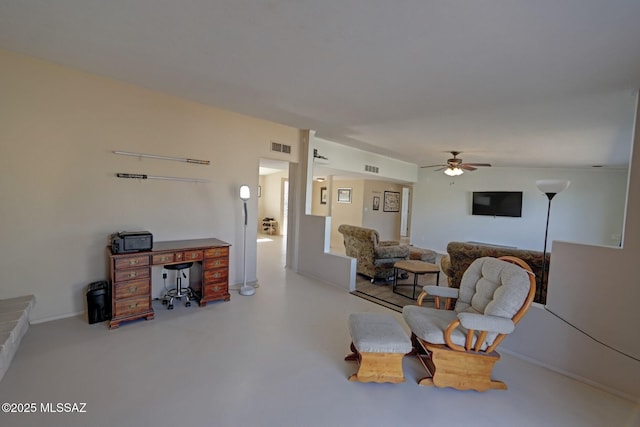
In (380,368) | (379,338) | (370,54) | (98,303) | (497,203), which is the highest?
(370,54)

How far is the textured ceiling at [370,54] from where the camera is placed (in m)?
1.69

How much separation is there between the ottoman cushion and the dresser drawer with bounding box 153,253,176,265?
2.26m

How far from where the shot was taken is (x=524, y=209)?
717 centimetres

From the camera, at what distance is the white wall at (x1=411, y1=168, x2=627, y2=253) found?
6336 millimetres

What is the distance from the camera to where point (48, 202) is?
2.91 metres

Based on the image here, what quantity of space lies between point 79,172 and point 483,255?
15.9ft

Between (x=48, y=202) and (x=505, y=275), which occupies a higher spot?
(x=48, y=202)

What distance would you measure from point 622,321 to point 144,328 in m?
4.39

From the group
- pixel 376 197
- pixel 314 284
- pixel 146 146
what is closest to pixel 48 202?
pixel 146 146

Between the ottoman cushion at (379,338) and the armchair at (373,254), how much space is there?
248 centimetres

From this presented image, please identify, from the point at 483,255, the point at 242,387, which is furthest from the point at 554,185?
the point at 242,387

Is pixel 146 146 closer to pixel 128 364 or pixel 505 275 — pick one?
pixel 128 364

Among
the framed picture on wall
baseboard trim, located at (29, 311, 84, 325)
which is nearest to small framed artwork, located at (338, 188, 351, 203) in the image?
the framed picture on wall

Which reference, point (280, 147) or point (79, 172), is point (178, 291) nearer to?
point (79, 172)
